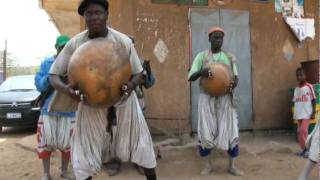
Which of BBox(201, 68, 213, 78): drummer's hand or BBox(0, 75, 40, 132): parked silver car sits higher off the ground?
BBox(201, 68, 213, 78): drummer's hand

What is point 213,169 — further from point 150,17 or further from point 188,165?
point 150,17

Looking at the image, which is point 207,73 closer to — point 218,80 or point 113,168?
point 218,80

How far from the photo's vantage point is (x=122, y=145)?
412 centimetres

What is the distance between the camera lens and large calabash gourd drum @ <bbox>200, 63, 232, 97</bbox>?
6152mm

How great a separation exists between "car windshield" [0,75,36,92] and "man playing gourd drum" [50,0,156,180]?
9.66 m

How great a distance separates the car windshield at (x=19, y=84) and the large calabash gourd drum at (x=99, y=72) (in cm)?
1003

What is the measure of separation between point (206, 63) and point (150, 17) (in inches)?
87.0

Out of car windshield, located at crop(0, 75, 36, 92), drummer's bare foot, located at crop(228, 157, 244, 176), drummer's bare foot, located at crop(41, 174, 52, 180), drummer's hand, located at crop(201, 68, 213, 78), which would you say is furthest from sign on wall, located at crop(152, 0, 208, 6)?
car windshield, located at crop(0, 75, 36, 92)

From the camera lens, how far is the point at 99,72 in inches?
144

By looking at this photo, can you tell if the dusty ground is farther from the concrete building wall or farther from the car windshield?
the car windshield

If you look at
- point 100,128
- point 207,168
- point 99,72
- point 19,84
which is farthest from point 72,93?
point 19,84

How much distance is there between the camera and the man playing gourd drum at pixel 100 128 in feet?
13.3

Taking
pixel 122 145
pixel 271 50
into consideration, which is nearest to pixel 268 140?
pixel 271 50

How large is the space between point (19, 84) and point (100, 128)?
10.1 m
